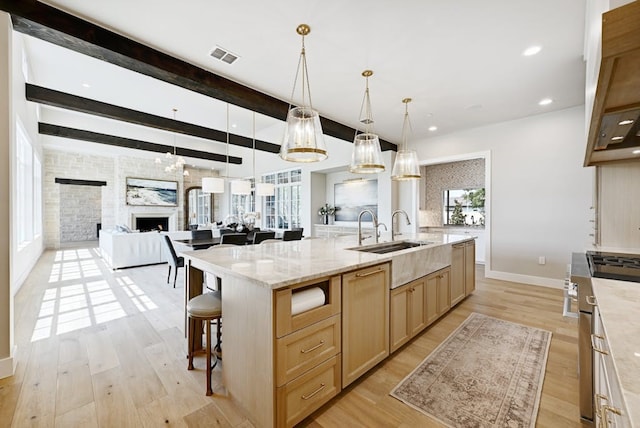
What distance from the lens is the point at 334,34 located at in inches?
100.0

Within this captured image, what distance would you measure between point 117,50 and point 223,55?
37.8 inches

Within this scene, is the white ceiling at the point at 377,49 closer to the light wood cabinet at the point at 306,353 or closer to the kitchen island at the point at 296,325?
the kitchen island at the point at 296,325

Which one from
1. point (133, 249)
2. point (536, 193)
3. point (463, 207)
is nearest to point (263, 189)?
point (133, 249)

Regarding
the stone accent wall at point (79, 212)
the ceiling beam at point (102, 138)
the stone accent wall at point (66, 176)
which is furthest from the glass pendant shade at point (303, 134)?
the stone accent wall at point (79, 212)

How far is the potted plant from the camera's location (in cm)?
814

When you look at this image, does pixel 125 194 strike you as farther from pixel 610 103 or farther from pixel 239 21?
pixel 610 103

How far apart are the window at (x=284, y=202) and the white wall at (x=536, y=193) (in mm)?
4991

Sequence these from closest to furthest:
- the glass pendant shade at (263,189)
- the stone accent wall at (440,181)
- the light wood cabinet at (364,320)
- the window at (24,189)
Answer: the light wood cabinet at (364,320)
the window at (24,189)
the glass pendant shade at (263,189)
the stone accent wall at (440,181)

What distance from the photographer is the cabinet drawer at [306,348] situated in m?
1.43

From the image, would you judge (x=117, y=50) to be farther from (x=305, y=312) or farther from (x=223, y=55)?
A: (x=305, y=312)

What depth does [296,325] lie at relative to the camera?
151 cm

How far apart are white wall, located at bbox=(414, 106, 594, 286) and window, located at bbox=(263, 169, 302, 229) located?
499 centimetres

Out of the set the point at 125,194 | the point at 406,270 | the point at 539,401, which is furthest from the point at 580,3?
the point at 125,194

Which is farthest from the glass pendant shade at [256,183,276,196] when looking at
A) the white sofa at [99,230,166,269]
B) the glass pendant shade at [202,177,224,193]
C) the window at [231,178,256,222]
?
the window at [231,178,256,222]
